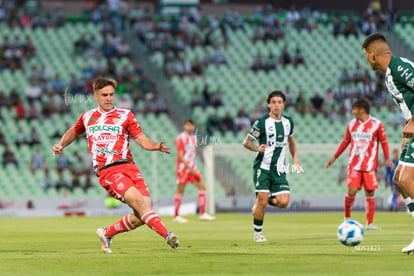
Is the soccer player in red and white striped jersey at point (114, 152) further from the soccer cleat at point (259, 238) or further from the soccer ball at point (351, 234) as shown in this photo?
the soccer cleat at point (259, 238)

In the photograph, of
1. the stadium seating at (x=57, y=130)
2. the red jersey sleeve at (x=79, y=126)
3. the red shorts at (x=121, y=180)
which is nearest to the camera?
the red shorts at (x=121, y=180)

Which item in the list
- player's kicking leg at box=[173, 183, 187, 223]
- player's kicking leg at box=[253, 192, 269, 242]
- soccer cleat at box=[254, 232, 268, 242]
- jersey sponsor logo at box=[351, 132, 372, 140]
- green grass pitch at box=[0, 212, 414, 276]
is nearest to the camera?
green grass pitch at box=[0, 212, 414, 276]

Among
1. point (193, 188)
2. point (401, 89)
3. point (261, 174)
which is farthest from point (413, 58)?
point (401, 89)

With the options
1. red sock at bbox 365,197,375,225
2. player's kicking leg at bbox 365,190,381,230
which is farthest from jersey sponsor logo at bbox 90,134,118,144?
red sock at bbox 365,197,375,225

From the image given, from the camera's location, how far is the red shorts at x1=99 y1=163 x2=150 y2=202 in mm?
10953

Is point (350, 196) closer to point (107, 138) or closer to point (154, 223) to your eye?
point (107, 138)

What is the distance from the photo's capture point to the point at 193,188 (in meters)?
31.5

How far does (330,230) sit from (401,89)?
7.47 metres

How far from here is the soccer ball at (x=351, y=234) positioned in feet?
35.6

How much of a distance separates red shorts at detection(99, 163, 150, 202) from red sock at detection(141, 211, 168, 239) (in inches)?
14.7

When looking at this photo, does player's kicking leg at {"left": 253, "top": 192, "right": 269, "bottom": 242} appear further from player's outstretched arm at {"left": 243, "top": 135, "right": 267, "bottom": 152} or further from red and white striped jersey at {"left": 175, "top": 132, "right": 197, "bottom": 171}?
red and white striped jersey at {"left": 175, "top": 132, "right": 197, "bottom": 171}

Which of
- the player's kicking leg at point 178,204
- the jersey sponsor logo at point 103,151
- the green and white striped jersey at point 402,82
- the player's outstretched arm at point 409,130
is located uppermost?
the green and white striped jersey at point 402,82

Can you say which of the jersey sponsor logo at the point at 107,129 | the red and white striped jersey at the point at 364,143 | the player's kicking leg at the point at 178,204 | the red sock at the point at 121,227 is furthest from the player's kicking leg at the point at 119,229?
the player's kicking leg at the point at 178,204

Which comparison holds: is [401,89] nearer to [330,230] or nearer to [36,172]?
[330,230]
